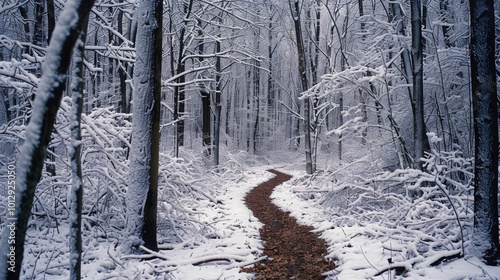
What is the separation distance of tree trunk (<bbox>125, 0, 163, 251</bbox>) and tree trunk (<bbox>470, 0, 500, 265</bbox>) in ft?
14.8

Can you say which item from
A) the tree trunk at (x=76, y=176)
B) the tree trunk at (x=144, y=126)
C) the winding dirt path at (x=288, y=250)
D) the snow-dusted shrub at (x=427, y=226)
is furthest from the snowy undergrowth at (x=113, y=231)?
the snow-dusted shrub at (x=427, y=226)

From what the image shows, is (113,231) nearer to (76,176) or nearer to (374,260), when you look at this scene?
(76,176)

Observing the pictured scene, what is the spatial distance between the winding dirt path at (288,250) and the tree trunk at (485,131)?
1.97 meters

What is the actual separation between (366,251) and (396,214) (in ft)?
4.00

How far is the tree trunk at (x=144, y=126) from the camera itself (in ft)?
15.0

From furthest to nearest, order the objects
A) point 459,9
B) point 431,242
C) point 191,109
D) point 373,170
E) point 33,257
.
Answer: point 191,109 → point 373,170 → point 459,9 → point 33,257 → point 431,242

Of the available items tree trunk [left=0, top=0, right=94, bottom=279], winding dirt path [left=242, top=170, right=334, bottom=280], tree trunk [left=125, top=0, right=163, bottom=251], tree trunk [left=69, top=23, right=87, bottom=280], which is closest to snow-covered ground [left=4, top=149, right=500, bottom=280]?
winding dirt path [left=242, top=170, right=334, bottom=280]

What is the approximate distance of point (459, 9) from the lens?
710 centimetres

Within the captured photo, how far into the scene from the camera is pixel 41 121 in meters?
1.72

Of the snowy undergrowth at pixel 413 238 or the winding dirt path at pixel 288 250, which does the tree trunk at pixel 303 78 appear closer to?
the winding dirt path at pixel 288 250

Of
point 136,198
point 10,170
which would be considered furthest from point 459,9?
point 10,170

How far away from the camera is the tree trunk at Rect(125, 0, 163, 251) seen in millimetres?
4582

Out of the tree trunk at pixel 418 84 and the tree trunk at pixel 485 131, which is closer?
the tree trunk at pixel 485 131

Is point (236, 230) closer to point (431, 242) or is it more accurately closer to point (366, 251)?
point (366, 251)
